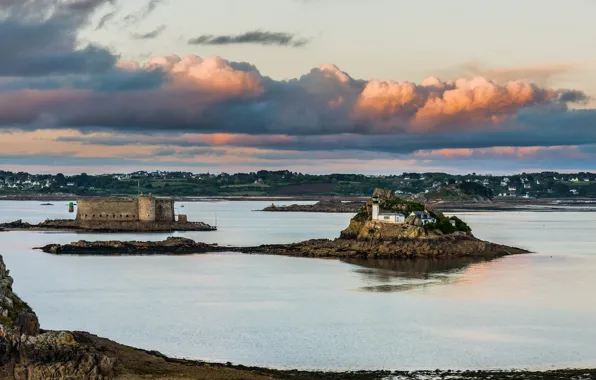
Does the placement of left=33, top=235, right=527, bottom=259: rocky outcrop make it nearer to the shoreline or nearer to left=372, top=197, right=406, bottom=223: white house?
left=372, top=197, right=406, bottom=223: white house

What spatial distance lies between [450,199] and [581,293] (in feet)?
484

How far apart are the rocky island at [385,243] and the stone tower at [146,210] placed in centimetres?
1896

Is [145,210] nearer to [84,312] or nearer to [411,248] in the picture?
[411,248]

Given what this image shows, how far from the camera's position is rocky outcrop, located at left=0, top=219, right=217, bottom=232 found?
8312 cm

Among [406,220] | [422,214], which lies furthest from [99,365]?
[422,214]

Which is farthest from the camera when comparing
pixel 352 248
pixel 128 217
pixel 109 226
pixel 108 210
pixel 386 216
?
pixel 108 210

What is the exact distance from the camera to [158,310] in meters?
35.0

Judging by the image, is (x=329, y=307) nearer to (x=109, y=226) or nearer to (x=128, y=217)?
(x=109, y=226)

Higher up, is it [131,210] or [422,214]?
[131,210]

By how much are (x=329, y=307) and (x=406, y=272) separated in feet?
46.0

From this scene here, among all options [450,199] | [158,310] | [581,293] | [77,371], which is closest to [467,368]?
[77,371]

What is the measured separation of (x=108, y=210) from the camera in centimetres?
8481

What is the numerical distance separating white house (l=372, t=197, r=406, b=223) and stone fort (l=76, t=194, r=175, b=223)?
29.6 meters

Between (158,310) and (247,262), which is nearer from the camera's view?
(158,310)
